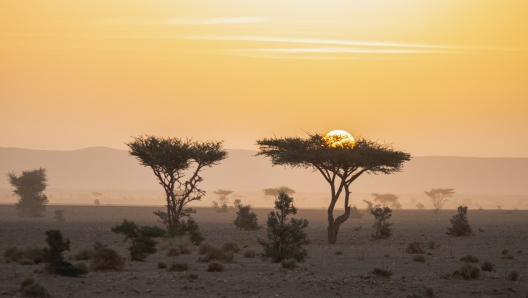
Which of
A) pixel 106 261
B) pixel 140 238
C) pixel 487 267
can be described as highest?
pixel 140 238

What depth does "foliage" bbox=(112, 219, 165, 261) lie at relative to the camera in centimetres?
2952

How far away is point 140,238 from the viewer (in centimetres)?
3031

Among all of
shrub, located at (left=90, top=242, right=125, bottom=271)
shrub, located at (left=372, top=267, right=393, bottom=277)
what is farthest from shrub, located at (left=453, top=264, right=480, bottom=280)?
shrub, located at (left=90, top=242, right=125, bottom=271)

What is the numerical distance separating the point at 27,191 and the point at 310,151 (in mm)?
51147

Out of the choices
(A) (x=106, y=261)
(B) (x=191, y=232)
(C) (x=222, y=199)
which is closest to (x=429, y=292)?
(A) (x=106, y=261)

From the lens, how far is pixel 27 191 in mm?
84875

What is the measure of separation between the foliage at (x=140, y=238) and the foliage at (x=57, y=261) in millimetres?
4924

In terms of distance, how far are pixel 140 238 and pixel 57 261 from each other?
21.9 ft

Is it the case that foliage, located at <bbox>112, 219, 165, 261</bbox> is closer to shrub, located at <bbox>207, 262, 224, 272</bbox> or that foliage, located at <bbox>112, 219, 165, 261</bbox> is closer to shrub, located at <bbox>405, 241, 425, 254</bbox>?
shrub, located at <bbox>207, 262, 224, 272</bbox>

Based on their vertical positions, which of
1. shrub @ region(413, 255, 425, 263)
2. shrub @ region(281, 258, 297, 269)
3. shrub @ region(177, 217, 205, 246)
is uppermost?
shrub @ region(177, 217, 205, 246)

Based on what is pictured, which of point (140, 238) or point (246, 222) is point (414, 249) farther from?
point (246, 222)

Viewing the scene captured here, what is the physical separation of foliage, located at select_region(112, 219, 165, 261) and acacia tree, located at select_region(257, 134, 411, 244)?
49.6ft

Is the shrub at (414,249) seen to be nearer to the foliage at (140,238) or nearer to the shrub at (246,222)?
the foliage at (140,238)

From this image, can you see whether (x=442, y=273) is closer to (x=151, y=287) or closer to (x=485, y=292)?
(x=485, y=292)
